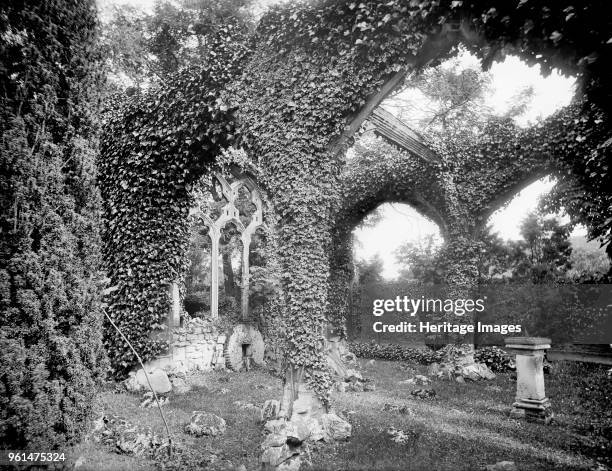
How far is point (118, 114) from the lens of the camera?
8039 millimetres

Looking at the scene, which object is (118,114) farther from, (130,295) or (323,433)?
(323,433)

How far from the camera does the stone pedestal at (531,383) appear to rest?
612cm

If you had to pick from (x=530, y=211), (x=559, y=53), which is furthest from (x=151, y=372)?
(x=530, y=211)

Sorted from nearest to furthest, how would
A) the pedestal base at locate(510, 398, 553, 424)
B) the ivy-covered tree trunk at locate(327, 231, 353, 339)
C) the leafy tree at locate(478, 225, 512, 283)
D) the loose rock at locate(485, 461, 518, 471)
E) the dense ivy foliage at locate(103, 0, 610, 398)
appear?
the loose rock at locate(485, 461, 518, 471) → the dense ivy foliage at locate(103, 0, 610, 398) → the pedestal base at locate(510, 398, 553, 424) → the ivy-covered tree trunk at locate(327, 231, 353, 339) → the leafy tree at locate(478, 225, 512, 283)

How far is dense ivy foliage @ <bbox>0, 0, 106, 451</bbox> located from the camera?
3.17 m

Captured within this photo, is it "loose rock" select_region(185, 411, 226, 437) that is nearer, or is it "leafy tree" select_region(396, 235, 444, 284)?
"loose rock" select_region(185, 411, 226, 437)

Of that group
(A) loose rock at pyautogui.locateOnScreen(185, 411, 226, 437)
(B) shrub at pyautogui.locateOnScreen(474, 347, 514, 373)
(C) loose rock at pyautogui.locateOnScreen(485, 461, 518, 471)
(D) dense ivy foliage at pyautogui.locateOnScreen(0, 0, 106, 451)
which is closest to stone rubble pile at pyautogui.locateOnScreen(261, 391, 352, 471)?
(A) loose rock at pyautogui.locateOnScreen(185, 411, 226, 437)

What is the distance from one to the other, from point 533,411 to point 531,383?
16.7 inches

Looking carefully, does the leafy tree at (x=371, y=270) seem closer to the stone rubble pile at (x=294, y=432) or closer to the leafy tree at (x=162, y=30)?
the leafy tree at (x=162, y=30)

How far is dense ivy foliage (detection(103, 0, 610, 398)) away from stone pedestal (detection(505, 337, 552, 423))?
3456 mm

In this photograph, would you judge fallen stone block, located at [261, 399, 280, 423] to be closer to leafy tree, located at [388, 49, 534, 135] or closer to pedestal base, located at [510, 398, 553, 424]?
pedestal base, located at [510, 398, 553, 424]

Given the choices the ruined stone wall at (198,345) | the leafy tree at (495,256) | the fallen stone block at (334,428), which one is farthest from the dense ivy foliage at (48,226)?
the leafy tree at (495,256)

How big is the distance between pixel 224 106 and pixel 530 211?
44.7 ft

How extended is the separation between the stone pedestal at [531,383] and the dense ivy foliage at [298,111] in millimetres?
3456
